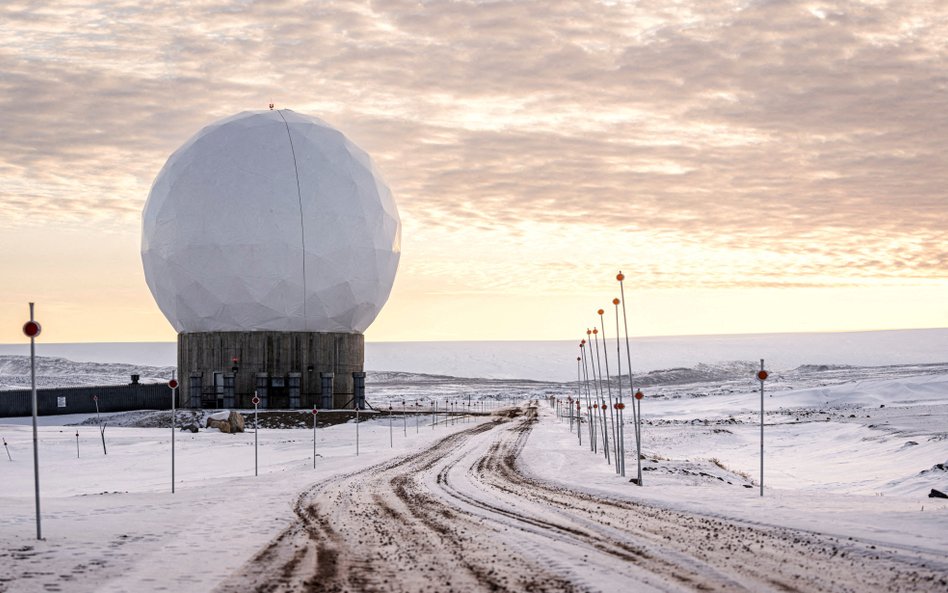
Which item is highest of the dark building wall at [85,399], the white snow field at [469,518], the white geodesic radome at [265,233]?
the white geodesic radome at [265,233]

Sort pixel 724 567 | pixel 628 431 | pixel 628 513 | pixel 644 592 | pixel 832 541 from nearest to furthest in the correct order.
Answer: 1. pixel 644 592
2. pixel 724 567
3. pixel 832 541
4. pixel 628 513
5. pixel 628 431

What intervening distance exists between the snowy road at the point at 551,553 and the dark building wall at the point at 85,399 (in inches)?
1644

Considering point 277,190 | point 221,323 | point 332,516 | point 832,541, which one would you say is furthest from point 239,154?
point 832,541

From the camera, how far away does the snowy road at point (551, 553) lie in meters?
12.1

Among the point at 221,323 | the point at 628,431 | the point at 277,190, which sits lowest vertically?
the point at 628,431

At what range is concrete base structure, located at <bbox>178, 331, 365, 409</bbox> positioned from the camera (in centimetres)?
5759

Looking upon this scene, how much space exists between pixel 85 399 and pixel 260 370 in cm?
1223

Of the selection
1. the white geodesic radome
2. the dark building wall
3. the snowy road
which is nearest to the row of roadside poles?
the snowy road

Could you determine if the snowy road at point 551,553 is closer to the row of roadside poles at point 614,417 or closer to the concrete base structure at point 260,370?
the row of roadside poles at point 614,417

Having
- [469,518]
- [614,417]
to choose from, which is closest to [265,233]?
[614,417]

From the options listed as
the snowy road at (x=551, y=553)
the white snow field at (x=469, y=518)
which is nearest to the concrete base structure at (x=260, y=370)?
the white snow field at (x=469, y=518)

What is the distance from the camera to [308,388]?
58.5 m

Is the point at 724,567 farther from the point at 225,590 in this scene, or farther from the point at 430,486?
the point at 430,486

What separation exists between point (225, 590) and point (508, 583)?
3428 mm
